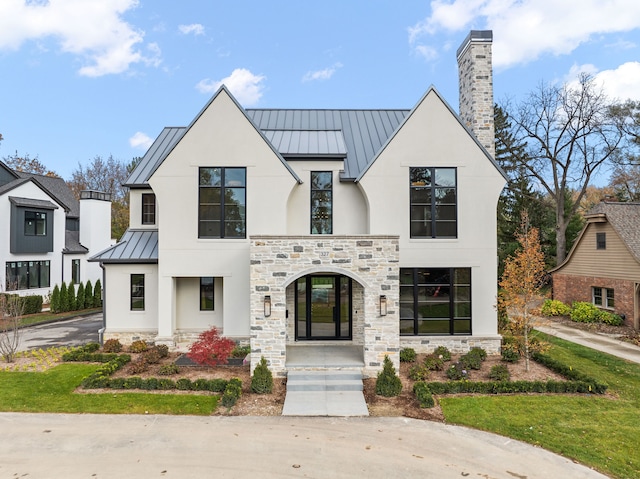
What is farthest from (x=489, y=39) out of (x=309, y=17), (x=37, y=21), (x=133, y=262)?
(x=37, y=21)

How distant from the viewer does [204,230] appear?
13.5 meters

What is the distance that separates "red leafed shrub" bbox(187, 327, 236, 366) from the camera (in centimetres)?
1105

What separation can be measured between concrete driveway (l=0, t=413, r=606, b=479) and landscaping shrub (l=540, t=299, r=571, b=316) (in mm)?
16984

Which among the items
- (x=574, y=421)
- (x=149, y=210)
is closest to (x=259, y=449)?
(x=574, y=421)

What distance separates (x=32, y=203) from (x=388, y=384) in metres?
25.5

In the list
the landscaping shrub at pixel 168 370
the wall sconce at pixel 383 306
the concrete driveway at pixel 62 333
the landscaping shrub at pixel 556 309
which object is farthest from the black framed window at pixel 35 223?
the landscaping shrub at pixel 556 309

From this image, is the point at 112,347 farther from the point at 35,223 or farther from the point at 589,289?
the point at 589,289

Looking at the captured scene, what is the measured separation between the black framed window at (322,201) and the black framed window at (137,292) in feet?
22.6

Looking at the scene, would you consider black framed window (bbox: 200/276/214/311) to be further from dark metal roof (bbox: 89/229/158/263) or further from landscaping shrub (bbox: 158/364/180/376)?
landscaping shrub (bbox: 158/364/180/376)

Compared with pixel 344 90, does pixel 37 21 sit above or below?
above

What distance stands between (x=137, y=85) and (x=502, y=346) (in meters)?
26.7

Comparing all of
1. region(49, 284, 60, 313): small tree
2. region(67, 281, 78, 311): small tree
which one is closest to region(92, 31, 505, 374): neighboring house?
region(49, 284, 60, 313): small tree

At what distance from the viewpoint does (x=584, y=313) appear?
1967cm

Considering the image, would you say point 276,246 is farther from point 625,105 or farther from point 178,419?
point 625,105
